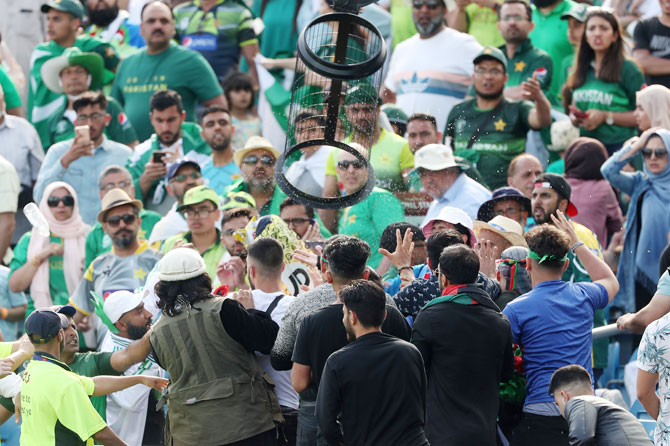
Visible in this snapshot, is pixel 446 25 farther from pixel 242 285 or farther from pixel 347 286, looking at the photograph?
pixel 347 286

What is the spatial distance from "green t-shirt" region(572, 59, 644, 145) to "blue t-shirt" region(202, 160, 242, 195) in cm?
326

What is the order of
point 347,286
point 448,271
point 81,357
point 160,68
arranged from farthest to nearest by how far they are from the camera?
point 160,68 → point 81,357 → point 448,271 → point 347,286

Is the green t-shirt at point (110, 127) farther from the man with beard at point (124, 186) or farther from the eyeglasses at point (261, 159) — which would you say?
the eyeglasses at point (261, 159)

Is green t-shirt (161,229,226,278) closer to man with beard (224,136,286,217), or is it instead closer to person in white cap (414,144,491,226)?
man with beard (224,136,286,217)

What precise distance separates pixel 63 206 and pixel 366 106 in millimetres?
3683

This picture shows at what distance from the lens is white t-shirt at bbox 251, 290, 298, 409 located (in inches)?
269

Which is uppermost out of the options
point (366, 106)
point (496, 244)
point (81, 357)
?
point (366, 106)

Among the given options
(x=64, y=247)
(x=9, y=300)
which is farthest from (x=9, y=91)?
(x=9, y=300)

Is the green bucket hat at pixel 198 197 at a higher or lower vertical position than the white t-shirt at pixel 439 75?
lower

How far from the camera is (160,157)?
1123 cm

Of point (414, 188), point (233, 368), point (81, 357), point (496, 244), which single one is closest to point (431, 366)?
point (233, 368)

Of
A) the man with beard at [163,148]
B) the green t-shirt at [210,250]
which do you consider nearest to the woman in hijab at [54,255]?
the man with beard at [163,148]

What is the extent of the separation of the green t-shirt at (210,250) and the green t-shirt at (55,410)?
280 centimetres

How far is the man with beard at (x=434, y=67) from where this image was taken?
11.4 m
